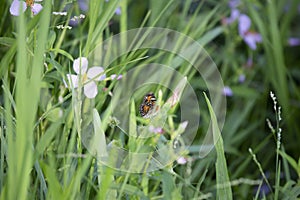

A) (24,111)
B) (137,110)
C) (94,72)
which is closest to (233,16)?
(137,110)

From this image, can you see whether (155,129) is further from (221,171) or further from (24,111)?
(24,111)

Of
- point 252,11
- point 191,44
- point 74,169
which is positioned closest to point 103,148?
point 74,169

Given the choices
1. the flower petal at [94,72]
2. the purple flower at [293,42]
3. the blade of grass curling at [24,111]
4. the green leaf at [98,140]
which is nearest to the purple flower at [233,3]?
the purple flower at [293,42]

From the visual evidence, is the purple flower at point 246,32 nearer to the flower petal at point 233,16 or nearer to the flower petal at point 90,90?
the flower petal at point 233,16

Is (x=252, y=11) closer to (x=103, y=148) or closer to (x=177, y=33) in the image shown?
(x=177, y=33)

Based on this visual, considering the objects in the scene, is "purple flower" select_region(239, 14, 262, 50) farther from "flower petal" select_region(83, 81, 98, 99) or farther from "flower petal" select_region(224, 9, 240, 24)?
"flower petal" select_region(83, 81, 98, 99)

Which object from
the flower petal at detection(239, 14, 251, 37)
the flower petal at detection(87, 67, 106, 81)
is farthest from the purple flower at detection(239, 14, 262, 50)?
the flower petal at detection(87, 67, 106, 81)
